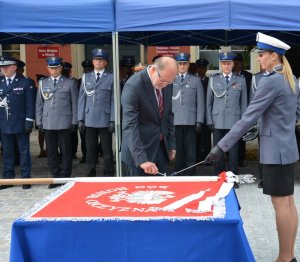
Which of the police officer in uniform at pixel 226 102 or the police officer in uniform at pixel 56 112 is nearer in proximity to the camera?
the police officer in uniform at pixel 226 102

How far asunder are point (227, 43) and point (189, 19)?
10.7 feet

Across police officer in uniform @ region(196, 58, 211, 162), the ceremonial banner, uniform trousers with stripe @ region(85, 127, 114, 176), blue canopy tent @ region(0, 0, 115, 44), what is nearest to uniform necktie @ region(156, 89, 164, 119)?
the ceremonial banner

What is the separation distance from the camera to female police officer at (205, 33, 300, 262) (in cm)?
342

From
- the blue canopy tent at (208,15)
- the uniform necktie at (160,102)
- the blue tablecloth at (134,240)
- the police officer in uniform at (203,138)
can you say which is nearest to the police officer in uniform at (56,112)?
the blue canopy tent at (208,15)

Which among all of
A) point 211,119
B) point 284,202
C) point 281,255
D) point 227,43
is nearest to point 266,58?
point 284,202

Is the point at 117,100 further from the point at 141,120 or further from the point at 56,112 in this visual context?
the point at 141,120

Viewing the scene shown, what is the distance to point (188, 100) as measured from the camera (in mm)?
6848

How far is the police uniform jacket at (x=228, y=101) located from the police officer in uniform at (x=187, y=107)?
23cm

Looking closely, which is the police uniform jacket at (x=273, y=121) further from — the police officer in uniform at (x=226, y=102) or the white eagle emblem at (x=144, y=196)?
the police officer in uniform at (x=226, y=102)

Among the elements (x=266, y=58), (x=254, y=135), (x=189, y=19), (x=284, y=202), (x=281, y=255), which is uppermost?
(x=189, y=19)

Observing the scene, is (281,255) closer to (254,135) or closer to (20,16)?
(254,135)

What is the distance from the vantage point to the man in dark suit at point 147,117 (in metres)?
3.51

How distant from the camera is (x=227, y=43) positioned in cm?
911

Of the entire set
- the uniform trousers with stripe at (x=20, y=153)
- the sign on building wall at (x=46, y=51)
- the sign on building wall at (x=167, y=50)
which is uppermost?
the sign on building wall at (x=46, y=51)
